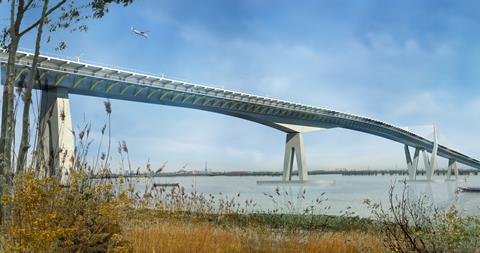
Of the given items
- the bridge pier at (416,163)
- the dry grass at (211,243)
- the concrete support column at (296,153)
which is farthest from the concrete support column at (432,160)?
the dry grass at (211,243)

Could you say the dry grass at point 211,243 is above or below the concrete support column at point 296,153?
below

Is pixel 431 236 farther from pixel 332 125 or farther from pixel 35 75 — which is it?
pixel 332 125

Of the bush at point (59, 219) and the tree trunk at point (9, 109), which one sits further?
the tree trunk at point (9, 109)

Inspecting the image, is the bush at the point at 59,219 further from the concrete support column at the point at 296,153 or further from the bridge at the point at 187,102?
the concrete support column at the point at 296,153

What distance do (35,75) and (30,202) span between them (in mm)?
3946

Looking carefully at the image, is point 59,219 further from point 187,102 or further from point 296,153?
point 296,153

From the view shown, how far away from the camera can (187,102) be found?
47625 mm

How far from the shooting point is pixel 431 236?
211 inches

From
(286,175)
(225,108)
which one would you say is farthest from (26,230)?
(286,175)

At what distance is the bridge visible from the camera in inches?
1350

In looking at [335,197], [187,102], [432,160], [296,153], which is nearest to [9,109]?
[335,197]

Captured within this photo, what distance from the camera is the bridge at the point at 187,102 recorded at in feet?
112

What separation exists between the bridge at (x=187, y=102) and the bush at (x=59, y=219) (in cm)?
182

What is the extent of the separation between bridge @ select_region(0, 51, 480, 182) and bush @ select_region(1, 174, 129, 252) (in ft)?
5.97
